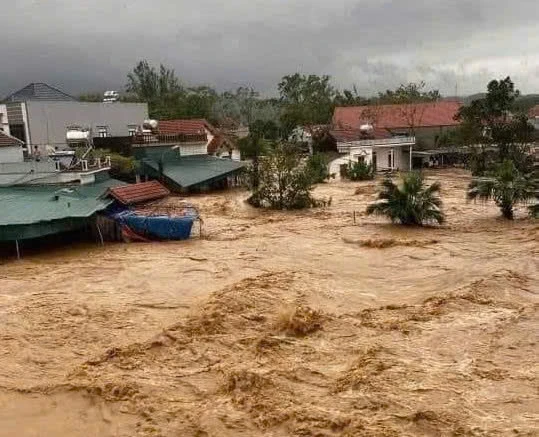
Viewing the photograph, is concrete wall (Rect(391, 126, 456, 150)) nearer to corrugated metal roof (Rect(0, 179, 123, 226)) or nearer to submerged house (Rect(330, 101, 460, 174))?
submerged house (Rect(330, 101, 460, 174))

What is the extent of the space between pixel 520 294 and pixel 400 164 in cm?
3398

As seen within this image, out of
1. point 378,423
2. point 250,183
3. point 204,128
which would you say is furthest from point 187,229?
point 204,128

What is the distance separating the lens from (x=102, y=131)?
38188 millimetres

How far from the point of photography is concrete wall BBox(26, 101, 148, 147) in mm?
33688

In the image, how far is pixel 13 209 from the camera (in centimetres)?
1891

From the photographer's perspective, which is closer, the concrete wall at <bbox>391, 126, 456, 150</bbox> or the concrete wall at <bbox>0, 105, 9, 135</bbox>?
the concrete wall at <bbox>0, 105, 9, 135</bbox>

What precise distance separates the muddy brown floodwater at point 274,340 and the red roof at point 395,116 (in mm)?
33723

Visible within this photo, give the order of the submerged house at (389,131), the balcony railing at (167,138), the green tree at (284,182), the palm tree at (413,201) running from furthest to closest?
the submerged house at (389,131), the balcony railing at (167,138), the green tree at (284,182), the palm tree at (413,201)

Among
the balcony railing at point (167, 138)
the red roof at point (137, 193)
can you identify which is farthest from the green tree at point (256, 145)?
the red roof at point (137, 193)

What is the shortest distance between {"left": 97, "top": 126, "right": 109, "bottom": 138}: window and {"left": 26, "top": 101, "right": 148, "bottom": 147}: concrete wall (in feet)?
0.65

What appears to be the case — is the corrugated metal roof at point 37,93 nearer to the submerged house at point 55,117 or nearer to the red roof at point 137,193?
the submerged house at point 55,117

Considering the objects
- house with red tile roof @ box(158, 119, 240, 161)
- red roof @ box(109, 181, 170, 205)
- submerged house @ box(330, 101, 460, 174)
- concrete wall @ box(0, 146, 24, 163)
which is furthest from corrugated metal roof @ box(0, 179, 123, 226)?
submerged house @ box(330, 101, 460, 174)

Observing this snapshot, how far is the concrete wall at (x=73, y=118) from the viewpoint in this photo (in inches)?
1326

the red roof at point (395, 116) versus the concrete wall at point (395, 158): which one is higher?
the red roof at point (395, 116)
